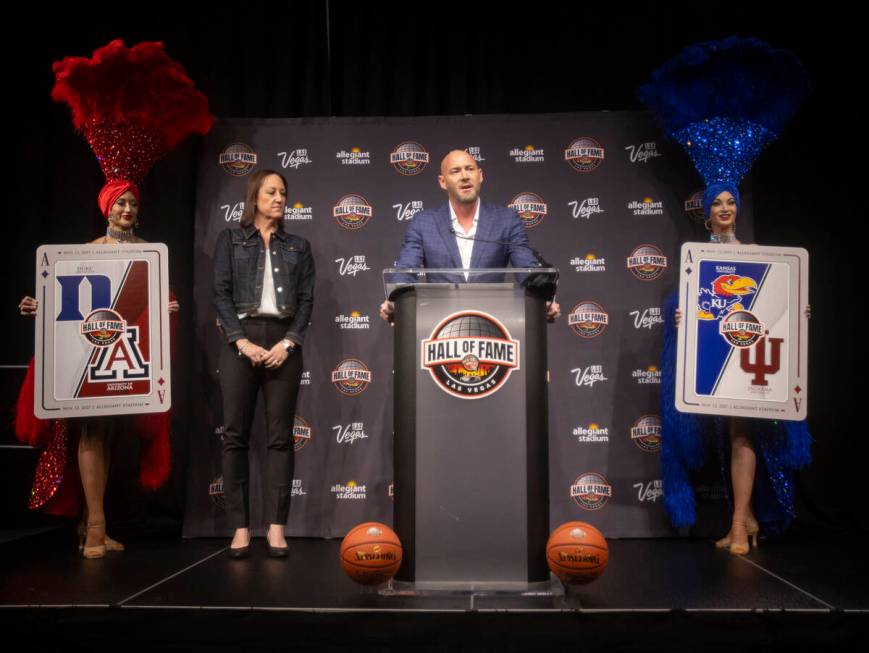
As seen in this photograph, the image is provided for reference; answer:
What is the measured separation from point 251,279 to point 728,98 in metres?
2.67

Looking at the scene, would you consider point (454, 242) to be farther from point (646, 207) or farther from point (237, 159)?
point (237, 159)

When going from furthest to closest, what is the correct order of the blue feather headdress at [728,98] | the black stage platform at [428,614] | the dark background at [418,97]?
the dark background at [418,97] < the blue feather headdress at [728,98] < the black stage platform at [428,614]

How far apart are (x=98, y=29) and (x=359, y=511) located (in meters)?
3.44

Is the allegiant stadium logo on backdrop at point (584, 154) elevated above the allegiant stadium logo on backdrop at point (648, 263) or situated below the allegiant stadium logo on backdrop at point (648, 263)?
above

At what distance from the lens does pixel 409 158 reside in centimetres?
456

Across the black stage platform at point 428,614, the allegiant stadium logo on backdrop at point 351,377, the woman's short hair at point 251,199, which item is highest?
the woman's short hair at point 251,199

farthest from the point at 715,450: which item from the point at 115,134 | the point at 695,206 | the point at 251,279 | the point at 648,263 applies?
the point at 115,134

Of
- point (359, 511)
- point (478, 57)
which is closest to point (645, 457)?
point (359, 511)

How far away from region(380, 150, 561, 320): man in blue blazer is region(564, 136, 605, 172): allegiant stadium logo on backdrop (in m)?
1.24

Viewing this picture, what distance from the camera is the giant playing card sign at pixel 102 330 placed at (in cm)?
364

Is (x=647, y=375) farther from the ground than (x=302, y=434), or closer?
farther from the ground

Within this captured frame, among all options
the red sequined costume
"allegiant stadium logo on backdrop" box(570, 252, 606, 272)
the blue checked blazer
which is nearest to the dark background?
the red sequined costume

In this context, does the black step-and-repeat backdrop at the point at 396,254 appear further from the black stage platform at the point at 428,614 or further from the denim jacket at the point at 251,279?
the black stage platform at the point at 428,614

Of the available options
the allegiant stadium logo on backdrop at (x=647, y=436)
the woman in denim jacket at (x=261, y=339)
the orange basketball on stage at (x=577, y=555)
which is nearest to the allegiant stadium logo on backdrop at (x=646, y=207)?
the allegiant stadium logo on backdrop at (x=647, y=436)
